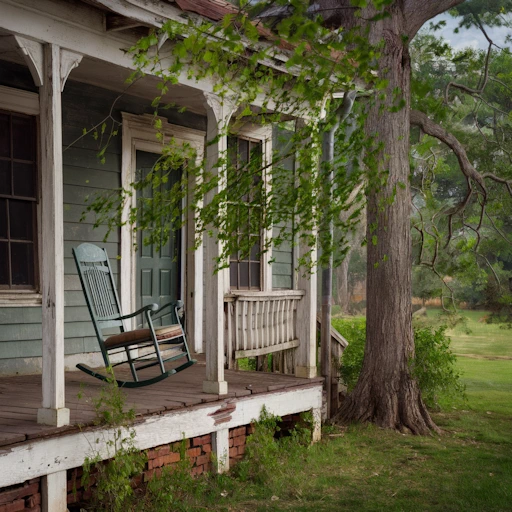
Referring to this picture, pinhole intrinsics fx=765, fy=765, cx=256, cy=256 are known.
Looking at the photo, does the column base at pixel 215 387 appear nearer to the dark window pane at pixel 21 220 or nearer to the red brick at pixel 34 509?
the red brick at pixel 34 509

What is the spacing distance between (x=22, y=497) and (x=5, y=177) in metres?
3.46

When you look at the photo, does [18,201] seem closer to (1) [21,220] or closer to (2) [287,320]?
(1) [21,220]

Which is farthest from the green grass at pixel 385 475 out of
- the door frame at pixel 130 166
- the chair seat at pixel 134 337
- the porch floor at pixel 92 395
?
the door frame at pixel 130 166

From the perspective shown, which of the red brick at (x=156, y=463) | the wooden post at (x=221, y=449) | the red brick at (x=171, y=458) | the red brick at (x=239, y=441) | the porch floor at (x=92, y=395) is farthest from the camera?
the red brick at (x=239, y=441)

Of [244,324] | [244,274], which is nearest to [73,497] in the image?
[244,324]

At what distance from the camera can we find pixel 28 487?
15.9 feet

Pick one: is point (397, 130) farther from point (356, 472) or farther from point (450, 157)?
point (450, 157)

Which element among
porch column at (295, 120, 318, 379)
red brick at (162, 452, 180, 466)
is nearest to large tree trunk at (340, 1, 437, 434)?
porch column at (295, 120, 318, 379)

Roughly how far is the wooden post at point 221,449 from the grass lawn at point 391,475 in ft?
0.61

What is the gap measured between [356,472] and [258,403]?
1.09 metres

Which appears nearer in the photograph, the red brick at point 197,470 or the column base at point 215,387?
the red brick at point 197,470

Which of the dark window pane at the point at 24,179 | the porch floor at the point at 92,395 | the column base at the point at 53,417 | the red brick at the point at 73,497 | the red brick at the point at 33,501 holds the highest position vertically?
the dark window pane at the point at 24,179

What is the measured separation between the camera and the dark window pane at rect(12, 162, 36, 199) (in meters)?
7.37

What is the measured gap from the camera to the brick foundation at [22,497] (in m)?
4.75
